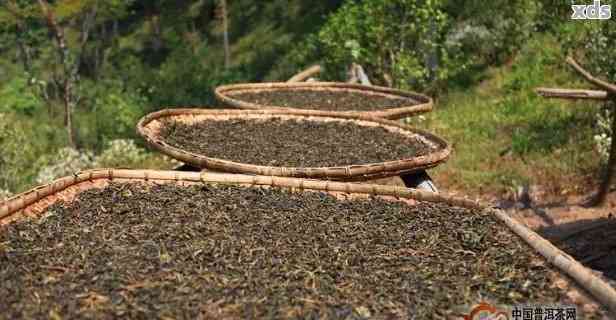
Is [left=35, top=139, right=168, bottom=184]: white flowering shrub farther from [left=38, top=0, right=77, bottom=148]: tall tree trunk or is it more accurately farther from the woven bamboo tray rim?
the woven bamboo tray rim

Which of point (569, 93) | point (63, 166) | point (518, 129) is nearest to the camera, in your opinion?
point (569, 93)

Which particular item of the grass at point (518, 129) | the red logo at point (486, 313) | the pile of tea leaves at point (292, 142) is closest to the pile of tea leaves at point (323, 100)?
the pile of tea leaves at point (292, 142)

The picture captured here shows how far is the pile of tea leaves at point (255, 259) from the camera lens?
84.7 inches

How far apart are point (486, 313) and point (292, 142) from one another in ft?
7.35

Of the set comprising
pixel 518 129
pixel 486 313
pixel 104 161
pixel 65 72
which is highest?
pixel 486 313

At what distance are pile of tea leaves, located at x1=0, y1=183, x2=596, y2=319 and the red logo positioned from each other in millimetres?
35

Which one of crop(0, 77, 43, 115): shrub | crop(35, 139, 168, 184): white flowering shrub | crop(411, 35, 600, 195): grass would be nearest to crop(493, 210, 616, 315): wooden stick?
crop(411, 35, 600, 195): grass

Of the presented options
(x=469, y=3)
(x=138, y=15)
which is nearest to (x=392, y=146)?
(x=469, y=3)

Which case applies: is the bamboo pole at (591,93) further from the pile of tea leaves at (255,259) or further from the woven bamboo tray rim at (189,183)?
the pile of tea leaves at (255,259)

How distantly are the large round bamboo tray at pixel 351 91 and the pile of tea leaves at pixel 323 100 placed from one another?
0.07 meters

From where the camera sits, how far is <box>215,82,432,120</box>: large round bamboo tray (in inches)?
208

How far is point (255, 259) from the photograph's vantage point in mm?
2512

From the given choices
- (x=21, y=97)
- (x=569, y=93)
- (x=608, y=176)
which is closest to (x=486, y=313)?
(x=569, y=93)

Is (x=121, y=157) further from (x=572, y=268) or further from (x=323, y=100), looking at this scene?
(x=572, y=268)
